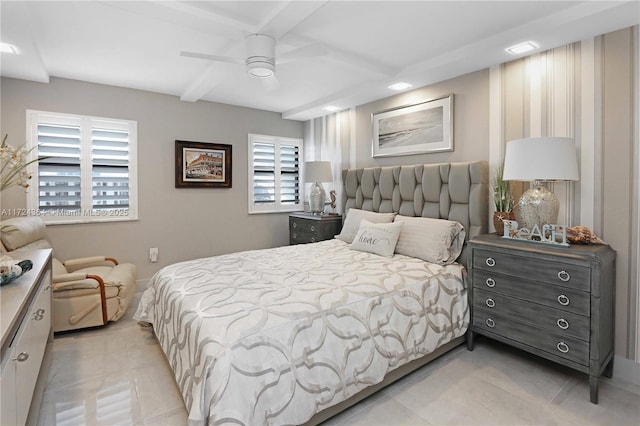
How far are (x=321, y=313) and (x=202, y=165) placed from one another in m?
3.34

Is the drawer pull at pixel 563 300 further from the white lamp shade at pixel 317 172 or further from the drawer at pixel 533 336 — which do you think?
the white lamp shade at pixel 317 172

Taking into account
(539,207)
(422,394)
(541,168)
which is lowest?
(422,394)

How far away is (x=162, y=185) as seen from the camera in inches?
166

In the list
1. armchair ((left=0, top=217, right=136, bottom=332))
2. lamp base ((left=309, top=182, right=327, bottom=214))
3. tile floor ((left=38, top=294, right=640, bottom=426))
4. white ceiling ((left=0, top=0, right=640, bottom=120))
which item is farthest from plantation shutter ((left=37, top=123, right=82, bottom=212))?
lamp base ((left=309, top=182, right=327, bottom=214))

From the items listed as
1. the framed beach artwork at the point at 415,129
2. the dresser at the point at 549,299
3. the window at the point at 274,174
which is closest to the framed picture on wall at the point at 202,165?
the window at the point at 274,174

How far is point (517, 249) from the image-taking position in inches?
92.1

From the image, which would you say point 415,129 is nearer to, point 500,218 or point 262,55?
point 500,218

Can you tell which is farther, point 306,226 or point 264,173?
point 264,173

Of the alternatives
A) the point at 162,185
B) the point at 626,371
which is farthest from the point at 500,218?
Answer: the point at 162,185

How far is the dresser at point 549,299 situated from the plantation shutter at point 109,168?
3.86 metres

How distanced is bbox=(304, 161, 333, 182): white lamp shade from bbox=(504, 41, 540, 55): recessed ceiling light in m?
2.42

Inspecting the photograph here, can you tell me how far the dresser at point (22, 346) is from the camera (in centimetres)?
120

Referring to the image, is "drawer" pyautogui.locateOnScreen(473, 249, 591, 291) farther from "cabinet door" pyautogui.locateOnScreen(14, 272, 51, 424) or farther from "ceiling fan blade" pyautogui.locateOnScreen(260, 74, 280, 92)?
"cabinet door" pyautogui.locateOnScreen(14, 272, 51, 424)

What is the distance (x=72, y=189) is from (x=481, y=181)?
427 cm
